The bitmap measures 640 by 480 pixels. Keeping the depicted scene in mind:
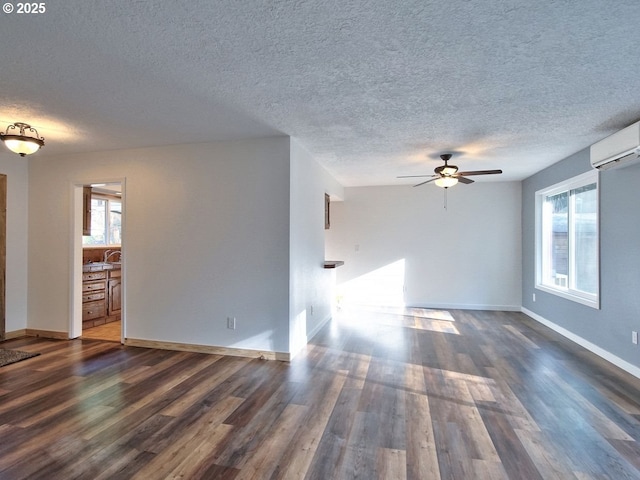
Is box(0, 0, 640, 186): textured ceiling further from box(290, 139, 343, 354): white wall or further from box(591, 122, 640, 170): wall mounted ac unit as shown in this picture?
box(290, 139, 343, 354): white wall

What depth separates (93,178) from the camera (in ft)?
14.4

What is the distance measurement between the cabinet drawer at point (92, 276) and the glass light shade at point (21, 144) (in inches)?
91.0

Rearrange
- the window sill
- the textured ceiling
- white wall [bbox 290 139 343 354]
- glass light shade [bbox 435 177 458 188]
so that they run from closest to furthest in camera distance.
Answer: the textured ceiling, white wall [bbox 290 139 343 354], the window sill, glass light shade [bbox 435 177 458 188]

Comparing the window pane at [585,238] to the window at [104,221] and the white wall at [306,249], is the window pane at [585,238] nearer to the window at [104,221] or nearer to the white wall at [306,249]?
the white wall at [306,249]

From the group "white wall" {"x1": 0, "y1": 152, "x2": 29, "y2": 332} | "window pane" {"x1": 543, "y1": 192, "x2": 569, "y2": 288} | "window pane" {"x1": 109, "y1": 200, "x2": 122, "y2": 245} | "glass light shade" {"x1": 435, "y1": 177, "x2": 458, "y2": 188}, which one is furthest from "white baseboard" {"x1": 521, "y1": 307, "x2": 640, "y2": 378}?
"window pane" {"x1": 109, "y1": 200, "x2": 122, "y2": 245}

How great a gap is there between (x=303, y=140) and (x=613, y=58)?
8.66ft

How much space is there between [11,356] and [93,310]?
1.41 meters

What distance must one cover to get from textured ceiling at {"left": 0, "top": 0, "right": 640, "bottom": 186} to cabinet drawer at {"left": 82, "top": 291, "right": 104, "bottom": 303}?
7.71 feet

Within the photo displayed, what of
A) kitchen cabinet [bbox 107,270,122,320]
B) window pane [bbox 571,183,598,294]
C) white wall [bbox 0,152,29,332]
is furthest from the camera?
kitchen cabinet [bbox 107,270,122,320]

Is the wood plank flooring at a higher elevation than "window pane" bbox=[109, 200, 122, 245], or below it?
below

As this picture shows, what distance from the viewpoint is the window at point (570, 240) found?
4148 mm

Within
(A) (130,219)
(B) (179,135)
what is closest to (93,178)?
(A) (130,219)

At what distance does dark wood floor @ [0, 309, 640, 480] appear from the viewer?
1.95m

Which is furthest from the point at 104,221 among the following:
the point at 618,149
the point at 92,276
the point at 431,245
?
the point at 618,149
